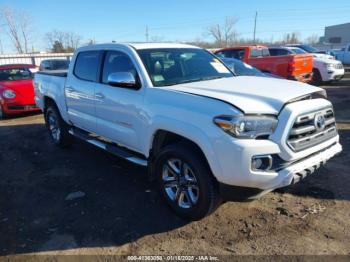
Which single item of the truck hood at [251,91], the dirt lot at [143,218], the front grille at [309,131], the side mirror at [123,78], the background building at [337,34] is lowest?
the dirt lot at [143,218]

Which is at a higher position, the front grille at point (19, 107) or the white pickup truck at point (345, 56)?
the white pickup truck at point (345, 56)

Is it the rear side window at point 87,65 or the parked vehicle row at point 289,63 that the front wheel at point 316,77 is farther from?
the rear side window at point 87,65

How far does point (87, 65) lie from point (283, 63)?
29.1 feet

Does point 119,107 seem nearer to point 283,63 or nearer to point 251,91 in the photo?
point 251,91

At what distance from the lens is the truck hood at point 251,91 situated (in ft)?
10.3

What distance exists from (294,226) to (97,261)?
2024mm

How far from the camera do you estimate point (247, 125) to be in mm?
3039

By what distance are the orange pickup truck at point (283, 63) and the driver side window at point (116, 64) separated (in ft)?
29.2

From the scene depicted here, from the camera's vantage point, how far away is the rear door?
5109 millimetres

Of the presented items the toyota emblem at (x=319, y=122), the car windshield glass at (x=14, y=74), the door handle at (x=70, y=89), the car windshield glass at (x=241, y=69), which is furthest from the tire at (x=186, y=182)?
the car windshield glass at (x=14, y=74)

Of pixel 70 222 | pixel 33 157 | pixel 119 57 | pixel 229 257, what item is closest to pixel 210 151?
pixel 229 257

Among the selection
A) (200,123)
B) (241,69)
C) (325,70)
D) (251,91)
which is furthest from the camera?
(325,70)

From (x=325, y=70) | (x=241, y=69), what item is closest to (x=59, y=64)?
(x=241, y=69)

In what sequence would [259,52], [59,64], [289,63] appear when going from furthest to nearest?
[59,64]
[259,52]
[289,63]
